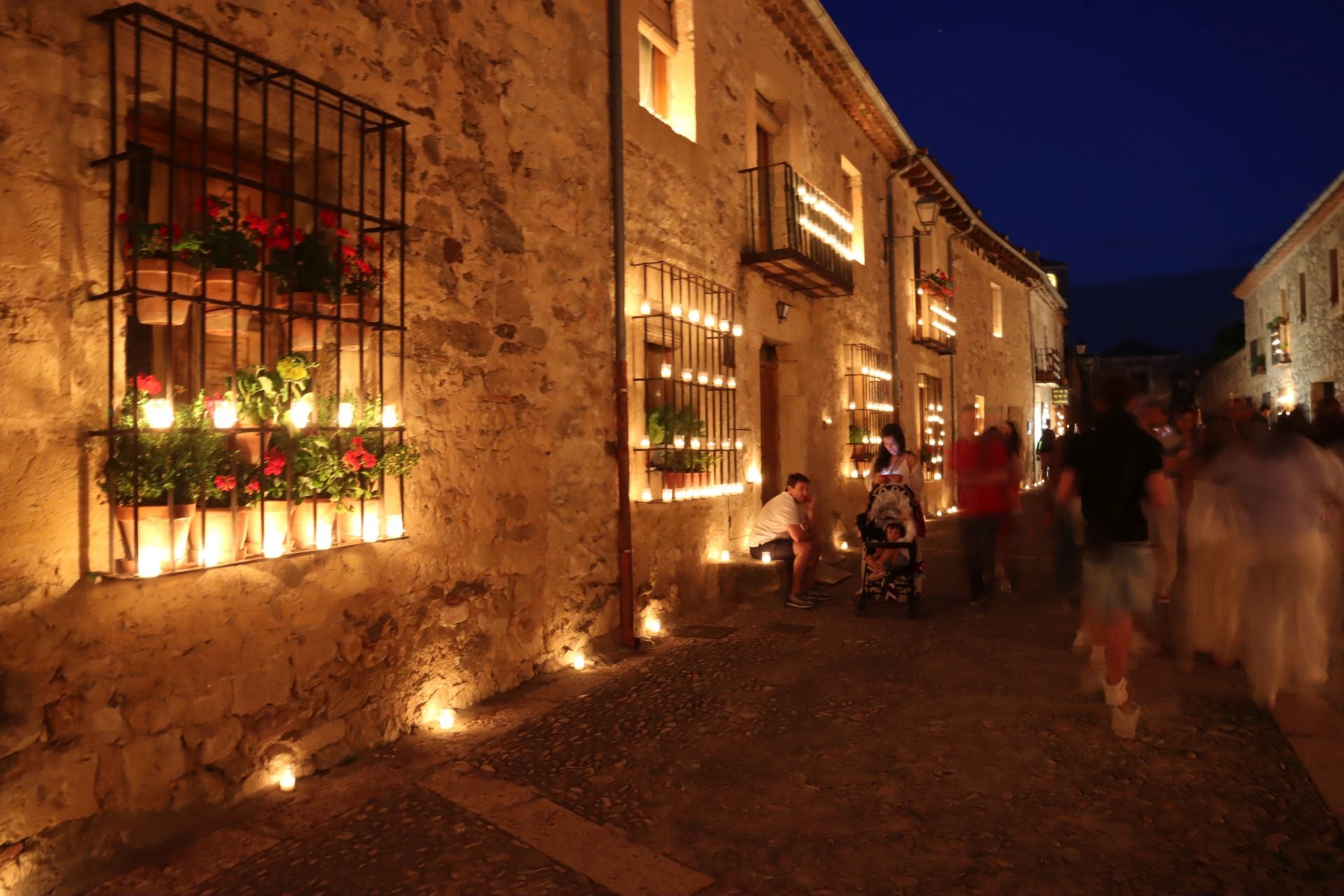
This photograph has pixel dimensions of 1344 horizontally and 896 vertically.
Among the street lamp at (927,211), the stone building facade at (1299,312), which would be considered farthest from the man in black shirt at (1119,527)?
the stone building facade at (1299,312)

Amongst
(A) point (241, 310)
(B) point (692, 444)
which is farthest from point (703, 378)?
(A) point (241, 310)

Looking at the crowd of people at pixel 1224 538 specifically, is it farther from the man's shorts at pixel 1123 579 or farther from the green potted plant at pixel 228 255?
the green potted plant at pixel 228 255

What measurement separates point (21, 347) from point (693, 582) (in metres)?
5.11

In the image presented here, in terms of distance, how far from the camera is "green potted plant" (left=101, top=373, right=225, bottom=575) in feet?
10.2

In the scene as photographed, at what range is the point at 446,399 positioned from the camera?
4660 millimetres

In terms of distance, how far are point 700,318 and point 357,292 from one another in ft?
12.6

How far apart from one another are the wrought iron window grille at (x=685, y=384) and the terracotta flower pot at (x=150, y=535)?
3689 mm

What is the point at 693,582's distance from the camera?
23.6 ft

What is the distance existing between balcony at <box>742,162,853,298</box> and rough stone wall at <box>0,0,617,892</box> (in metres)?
2.79

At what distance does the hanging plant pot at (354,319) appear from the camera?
4039 mm

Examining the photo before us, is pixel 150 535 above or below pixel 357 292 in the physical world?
below

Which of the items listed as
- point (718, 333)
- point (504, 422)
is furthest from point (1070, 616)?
point (504, 422)

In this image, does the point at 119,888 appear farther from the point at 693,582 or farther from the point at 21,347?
the point at 693,582

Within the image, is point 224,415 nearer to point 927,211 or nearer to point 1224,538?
point 1224,538
